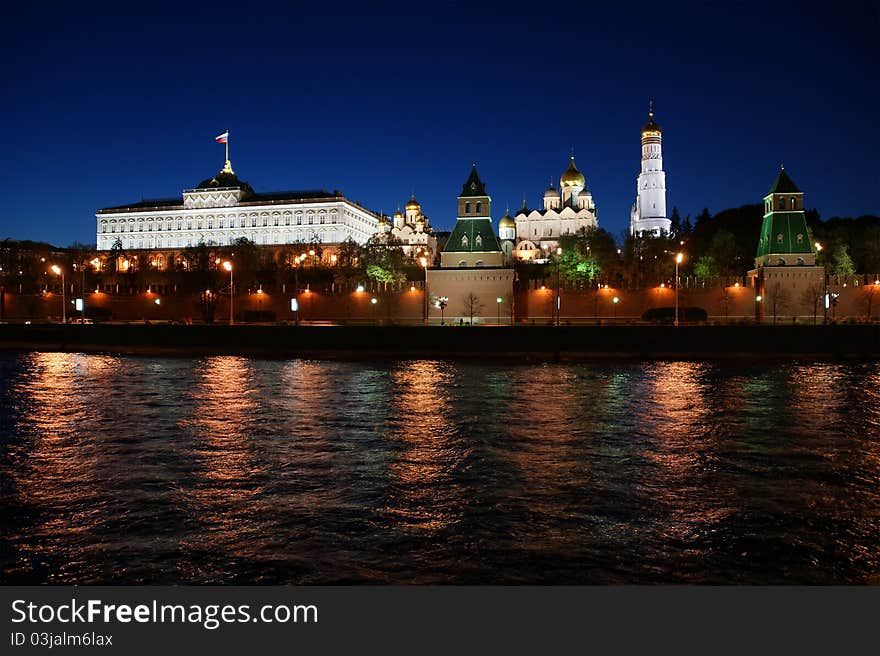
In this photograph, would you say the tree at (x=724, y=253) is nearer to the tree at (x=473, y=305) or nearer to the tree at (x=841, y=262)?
the tree at (x=841, y=262)

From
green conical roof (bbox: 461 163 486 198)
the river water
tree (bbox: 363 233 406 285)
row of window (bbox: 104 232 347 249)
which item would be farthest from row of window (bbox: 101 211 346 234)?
the river water

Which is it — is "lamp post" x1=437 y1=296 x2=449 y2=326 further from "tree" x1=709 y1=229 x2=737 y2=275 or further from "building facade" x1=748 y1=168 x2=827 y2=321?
"tree" x1=709 y1=229 x2=737 y2=275

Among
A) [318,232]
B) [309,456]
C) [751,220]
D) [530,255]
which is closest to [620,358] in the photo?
[309,456]

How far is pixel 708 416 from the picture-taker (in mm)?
18375

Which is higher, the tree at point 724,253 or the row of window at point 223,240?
the row of window at point 223,240

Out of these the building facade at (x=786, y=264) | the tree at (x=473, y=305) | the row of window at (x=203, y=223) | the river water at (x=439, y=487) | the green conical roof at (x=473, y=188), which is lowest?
the river water at (x=439, y=487)

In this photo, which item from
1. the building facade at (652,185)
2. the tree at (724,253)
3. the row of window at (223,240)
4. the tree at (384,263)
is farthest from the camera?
the row of window at (223,240)

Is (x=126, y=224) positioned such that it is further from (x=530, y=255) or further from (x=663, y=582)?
(x=663, y=582)

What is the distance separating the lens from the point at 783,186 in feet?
185

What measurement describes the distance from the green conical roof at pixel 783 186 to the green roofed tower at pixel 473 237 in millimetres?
23395

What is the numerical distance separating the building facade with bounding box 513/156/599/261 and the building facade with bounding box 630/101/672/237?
705 centimetres

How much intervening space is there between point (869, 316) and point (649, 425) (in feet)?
151

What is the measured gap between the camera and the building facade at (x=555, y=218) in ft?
310

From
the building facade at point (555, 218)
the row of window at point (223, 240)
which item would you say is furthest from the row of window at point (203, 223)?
the building facade at point (555, 218)
